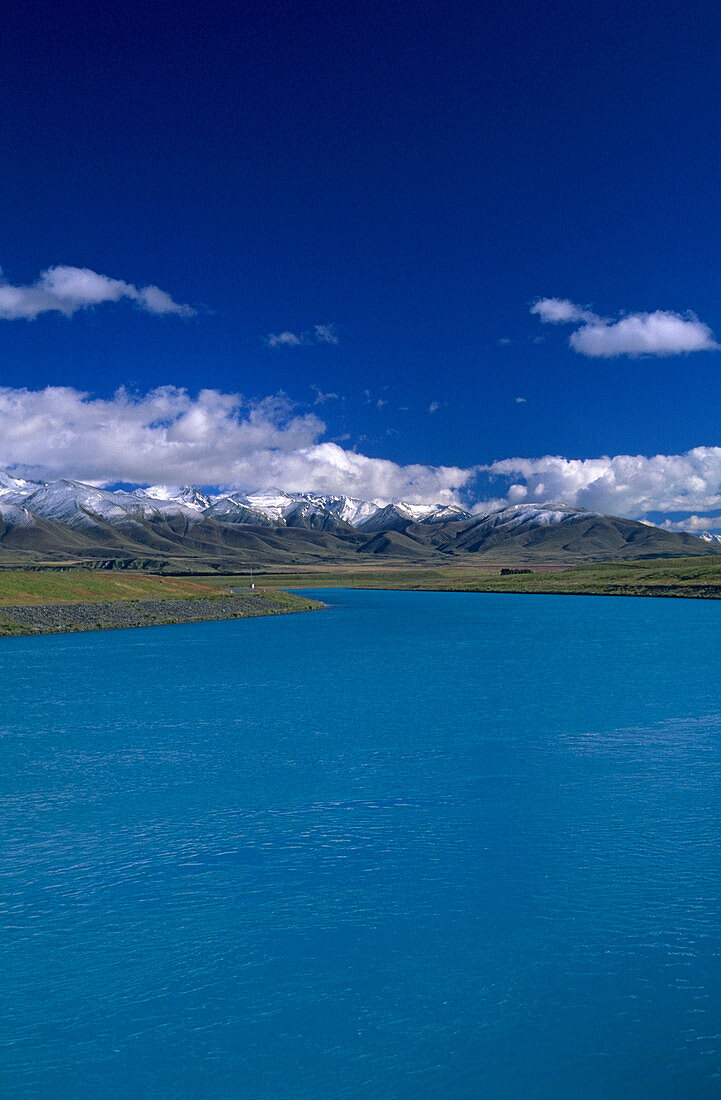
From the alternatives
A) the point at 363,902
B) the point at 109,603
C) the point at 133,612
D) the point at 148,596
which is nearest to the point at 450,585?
the point at 148,596

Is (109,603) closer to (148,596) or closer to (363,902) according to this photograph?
(148,596)

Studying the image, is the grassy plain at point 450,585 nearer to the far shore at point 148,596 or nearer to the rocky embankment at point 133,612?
the far shore at point 148,596

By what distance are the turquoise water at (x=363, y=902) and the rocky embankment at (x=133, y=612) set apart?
5139cm

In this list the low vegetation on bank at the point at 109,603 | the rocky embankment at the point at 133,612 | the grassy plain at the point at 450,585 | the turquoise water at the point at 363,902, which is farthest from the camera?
the grassy plain at the point at 450,585

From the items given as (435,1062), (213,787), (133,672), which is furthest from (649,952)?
(133,672)

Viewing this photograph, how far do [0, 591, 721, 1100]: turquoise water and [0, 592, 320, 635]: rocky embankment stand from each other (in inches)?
2023

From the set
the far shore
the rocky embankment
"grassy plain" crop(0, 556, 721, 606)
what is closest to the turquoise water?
the rocky embankment

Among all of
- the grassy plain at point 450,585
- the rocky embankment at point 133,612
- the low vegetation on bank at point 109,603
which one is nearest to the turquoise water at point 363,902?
the rocky embankment at point 133,612

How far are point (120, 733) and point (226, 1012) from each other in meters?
23.4

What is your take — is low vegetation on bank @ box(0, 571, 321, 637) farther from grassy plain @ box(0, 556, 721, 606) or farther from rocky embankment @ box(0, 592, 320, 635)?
grassy plain @ box(0, 556, 721, 606)

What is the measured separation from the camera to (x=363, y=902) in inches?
664

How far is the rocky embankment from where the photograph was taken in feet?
285

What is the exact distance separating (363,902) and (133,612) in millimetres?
88982

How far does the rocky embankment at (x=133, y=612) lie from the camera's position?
8675 cm
